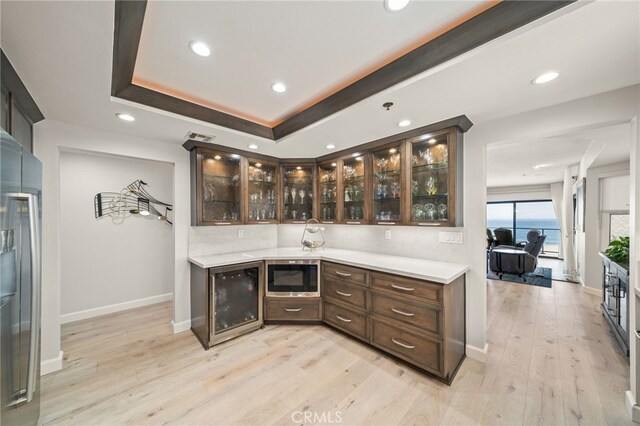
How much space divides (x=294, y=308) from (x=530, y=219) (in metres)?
9.90

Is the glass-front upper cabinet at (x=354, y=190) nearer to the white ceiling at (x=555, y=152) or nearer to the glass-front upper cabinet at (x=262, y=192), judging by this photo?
the glass-front upper cabinet at (x=262, y=192)

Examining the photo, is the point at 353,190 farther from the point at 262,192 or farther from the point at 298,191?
the point at 262,192

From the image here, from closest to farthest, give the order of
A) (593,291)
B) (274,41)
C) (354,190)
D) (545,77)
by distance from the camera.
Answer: (274,41) → (545,77) → (354,190) → (593,291)

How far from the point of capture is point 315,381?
2.14 meters

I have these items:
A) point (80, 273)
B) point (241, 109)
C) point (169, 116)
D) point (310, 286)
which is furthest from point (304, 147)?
point (80, 273)

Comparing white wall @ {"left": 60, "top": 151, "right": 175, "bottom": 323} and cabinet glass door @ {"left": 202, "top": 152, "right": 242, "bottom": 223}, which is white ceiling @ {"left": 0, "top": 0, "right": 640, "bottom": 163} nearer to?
cabinet glass door @ {"left": 202, "top": 152, "right": 242, "bottom": 223}

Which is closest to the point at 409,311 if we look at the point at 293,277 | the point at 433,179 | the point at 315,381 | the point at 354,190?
the point at 315,381

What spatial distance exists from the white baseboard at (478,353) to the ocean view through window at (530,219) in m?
7.62

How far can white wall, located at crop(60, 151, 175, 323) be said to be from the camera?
3301 mm

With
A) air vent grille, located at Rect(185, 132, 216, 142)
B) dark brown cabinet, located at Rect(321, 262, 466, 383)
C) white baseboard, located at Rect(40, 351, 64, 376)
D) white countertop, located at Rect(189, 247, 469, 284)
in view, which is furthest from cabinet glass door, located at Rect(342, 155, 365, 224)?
white baseboard, located at Rect(40, 351, 64, 376)

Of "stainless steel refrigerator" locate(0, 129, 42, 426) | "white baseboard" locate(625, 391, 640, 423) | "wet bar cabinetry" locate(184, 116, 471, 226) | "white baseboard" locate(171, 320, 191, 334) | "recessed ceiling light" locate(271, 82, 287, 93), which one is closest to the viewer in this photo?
"stainless steel refrigerator" locate(0, 129, 42, 426)

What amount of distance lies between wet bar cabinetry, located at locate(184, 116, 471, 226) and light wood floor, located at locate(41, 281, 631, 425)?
4.85 feet

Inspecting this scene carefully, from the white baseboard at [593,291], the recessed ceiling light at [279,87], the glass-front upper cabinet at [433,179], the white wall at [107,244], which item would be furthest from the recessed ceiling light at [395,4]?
the white baseboard at [593,291]

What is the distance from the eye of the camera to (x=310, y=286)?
125 inches
